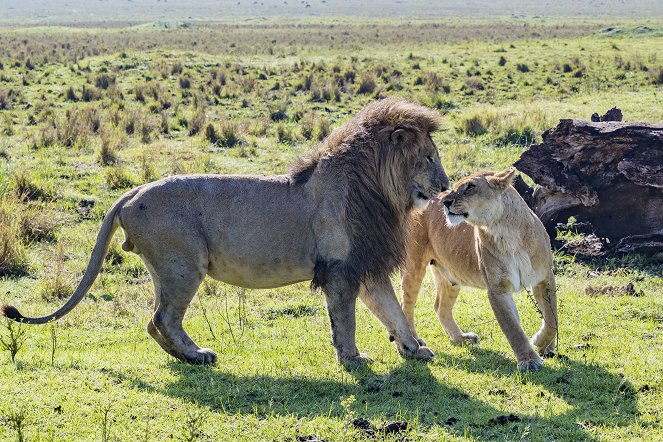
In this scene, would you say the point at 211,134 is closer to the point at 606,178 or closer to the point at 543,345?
the point at 606,178

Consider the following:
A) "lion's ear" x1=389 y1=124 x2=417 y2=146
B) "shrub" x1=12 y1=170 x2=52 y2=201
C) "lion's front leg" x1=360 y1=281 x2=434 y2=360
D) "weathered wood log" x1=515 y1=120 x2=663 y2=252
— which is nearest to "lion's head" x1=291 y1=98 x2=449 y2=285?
"lion's ear" x1=389 y1=124 x2=417 y2=146

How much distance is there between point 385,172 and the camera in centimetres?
766

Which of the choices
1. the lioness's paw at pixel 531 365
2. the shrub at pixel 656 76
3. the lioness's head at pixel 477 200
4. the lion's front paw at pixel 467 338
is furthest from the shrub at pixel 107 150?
the shrub at pixel 656 76

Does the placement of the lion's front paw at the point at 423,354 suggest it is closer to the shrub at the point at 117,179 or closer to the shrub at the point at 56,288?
the shrub at the point at 56,288

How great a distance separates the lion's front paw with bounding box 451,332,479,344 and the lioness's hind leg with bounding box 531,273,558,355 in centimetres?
80

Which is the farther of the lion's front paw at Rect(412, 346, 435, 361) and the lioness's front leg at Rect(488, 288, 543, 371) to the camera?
the lion's front paw at Rect(412, 346, 435, 361)

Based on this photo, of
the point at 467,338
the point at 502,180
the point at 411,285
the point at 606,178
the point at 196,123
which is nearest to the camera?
the point at 502,180

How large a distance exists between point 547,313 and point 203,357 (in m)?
2.94

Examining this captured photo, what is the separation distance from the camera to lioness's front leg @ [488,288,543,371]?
7297 mm

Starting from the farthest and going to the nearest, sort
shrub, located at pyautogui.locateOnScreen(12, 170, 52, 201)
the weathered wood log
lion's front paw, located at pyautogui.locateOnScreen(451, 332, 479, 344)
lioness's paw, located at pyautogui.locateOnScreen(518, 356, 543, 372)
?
1. shrub, located at pyautogui.locateOnScreen(12, 170, 52, 201)
2. the weathered wood log
3. lion's front paw, located at pyautogui.locateOnScreen(451, 332, 479, 344)
4. lioness's paw, located at pyautogui.locateOnScreen(518, 356, 543, 372)

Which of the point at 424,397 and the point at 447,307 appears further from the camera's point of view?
the point at 447,307

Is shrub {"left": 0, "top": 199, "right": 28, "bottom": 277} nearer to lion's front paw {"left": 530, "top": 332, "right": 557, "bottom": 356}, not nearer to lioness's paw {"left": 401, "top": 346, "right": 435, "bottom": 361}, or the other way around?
lioness's paw {"left": 401, "top": 346, "right": 435, "bottom": 361}

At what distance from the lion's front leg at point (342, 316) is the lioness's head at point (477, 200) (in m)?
1.06

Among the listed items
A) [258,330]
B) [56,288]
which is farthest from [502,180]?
[56,288]
